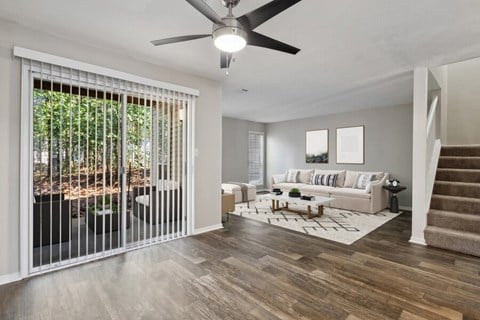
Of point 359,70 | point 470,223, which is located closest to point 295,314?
point 470,223

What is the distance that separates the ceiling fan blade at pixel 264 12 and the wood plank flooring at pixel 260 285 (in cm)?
228

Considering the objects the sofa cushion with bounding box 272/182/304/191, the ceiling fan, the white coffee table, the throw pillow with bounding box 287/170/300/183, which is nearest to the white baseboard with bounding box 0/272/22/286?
the ceiling fan

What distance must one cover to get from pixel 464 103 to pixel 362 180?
2.70 m

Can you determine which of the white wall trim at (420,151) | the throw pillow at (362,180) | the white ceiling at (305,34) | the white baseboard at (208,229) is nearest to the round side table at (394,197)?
the throw pillow at (362,180)

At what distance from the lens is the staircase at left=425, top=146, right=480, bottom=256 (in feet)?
10.7

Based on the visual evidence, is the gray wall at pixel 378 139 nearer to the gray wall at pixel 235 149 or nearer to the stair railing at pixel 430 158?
the stair railing at pixel 430 158

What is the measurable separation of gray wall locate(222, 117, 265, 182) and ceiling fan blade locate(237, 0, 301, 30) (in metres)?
5.96

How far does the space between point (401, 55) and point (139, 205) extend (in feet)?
13.6

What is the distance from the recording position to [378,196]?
17.9 feet

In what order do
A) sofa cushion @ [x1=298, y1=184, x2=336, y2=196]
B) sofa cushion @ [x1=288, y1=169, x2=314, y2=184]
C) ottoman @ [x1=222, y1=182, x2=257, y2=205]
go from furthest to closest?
sofa cushion @ [x1=288, y1=169, x2=314, y2=184]
ottoman @ [x1=222, y1=182, x2=257, y2=205]
sofa cushion @ [x1=298, y1=184, x2=336, y2=196]

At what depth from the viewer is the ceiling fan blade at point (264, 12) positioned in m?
1.60

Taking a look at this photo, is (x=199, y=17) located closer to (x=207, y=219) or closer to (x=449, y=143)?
(x=207, y=219)

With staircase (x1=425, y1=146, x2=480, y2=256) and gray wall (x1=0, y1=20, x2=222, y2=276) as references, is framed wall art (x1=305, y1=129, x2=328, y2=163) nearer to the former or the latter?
staircase (x1=425, y1=146, x2=480, y2=256)

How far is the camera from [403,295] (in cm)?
221
